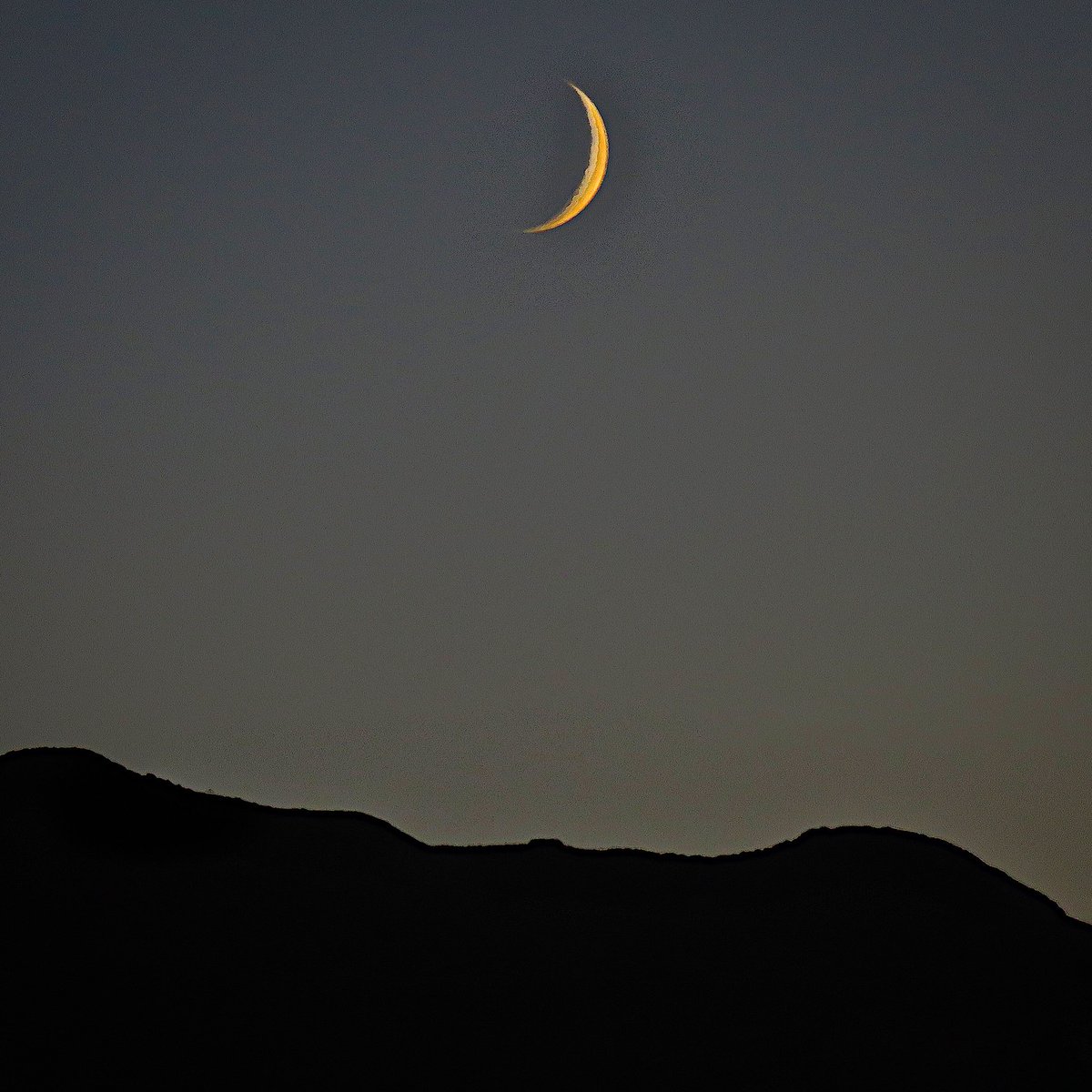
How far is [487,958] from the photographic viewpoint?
236 inches

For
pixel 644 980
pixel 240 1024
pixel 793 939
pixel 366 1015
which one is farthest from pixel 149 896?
pixel 793 939

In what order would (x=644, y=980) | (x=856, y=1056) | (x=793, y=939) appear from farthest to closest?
(x=793, y=939) → (x=644, y=980) → (x=856, y=1056)

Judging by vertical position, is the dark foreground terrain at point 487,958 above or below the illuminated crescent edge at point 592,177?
below

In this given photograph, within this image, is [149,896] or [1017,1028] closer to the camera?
[1017,1028]

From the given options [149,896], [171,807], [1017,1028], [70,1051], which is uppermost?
[171,807]

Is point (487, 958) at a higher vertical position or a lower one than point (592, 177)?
lower

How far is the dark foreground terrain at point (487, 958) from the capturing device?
17.3 ft

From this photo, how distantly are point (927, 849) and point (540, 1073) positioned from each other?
12.5ft

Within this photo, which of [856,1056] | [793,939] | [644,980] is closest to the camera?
[856,1056]

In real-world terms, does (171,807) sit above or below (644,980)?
above

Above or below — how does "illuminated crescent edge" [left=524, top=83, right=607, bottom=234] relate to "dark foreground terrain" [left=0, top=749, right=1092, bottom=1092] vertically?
above

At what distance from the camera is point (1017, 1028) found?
5.78m

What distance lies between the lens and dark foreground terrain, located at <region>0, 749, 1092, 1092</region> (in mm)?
5277

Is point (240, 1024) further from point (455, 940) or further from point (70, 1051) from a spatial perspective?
point (455, 940)
